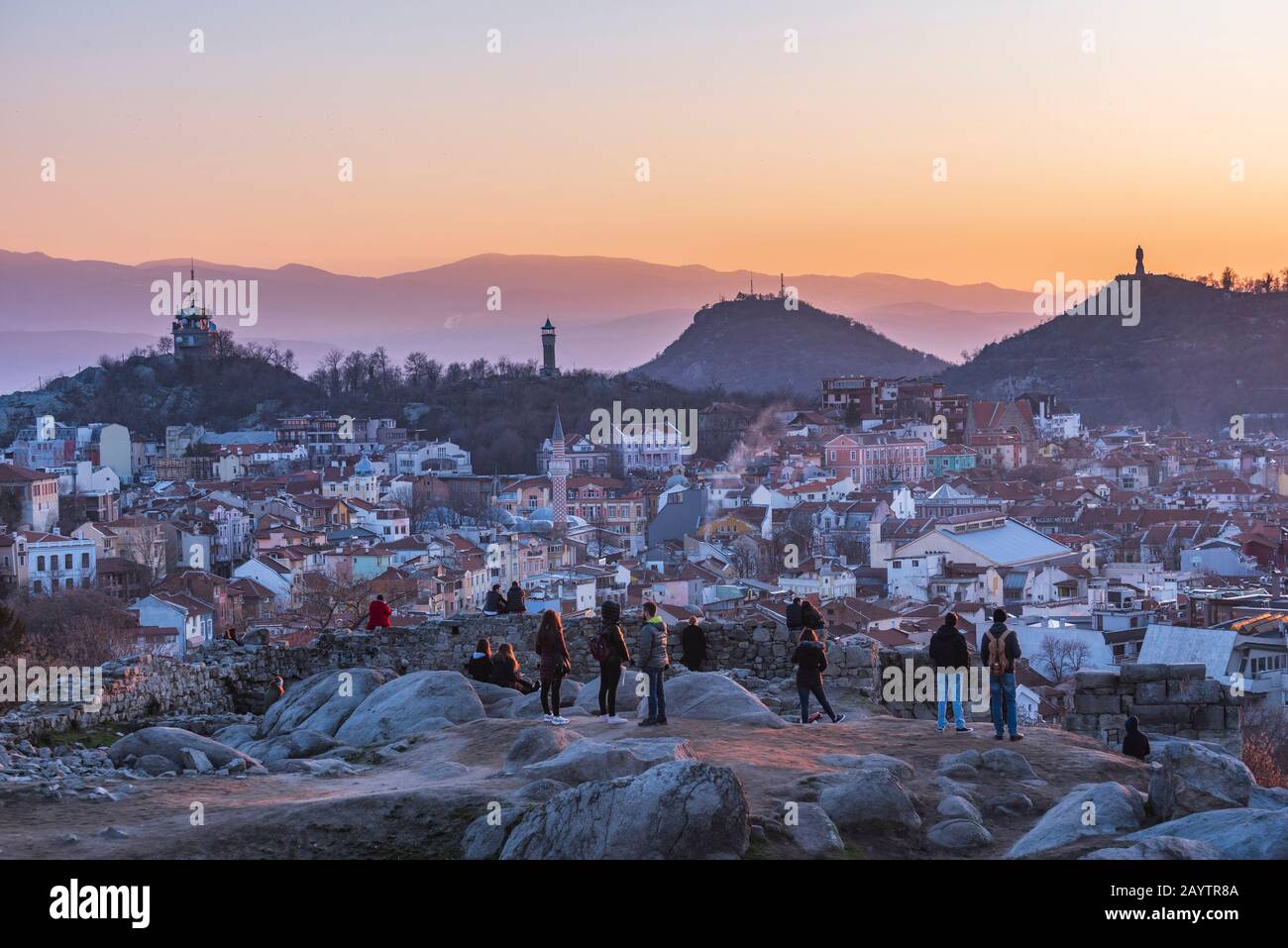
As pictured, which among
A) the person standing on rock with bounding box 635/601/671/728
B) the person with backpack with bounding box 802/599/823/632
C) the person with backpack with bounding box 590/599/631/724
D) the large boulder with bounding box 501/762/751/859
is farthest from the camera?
the person with backpack with bounding box 802/599/823/632

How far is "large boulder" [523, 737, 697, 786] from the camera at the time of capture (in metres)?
7.07

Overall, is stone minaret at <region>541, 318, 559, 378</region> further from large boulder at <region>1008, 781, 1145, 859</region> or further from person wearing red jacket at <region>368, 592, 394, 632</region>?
large boulder at <region>1008, 781, 1145, 859</region>

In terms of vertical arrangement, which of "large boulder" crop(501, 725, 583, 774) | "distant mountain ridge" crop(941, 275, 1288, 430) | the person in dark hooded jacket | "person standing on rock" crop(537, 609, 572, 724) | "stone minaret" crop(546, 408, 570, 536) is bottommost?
"stone minaret" crop(546, 408, 570, 536)

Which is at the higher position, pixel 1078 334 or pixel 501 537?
pixel 1078 334

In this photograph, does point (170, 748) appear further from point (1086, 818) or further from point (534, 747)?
point (1086, 818)

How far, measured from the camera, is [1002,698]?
29.7ft

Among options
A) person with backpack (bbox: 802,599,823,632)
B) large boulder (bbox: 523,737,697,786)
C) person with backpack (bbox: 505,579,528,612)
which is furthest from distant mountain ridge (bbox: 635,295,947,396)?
large boulder (bbox: 523,737,697,786)

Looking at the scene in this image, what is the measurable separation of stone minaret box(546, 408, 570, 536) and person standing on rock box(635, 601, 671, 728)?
55393 mm

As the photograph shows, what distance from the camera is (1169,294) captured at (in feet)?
436

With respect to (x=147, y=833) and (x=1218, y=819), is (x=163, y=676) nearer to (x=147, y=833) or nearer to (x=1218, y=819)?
(x=147, y=833)

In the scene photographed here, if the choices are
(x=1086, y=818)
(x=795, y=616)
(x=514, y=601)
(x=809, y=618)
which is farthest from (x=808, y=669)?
(x=514, y=601)

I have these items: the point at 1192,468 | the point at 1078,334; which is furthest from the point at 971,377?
the point at 1192,468

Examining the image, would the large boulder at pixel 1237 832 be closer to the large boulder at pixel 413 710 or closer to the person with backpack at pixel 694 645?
the large boulder at pixel 413 710
